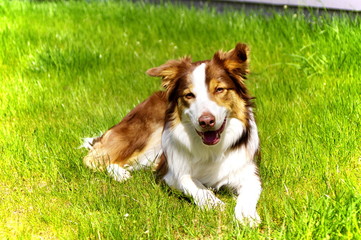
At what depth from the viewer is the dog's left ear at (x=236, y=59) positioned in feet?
12.2

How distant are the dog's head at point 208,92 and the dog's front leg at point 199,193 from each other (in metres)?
0.35

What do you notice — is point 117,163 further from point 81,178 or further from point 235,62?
point 235,62

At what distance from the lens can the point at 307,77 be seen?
5.52 metres

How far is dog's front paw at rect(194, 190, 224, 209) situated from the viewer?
3.41m

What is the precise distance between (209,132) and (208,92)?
0.27m

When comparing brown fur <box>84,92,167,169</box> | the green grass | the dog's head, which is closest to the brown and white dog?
the dog's head

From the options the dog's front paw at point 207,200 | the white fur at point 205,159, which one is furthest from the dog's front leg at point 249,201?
the dog's front paw at point 207,200

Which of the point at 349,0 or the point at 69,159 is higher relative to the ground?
the point at 349,0

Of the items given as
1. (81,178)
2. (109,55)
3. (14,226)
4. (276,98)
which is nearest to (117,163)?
(81,178)

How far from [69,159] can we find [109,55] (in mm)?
2936

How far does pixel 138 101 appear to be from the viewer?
5629mm

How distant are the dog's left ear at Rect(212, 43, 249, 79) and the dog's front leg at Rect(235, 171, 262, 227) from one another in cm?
74

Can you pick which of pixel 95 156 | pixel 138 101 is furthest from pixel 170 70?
pixel 138 101

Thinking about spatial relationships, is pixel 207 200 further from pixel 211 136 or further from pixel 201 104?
pixel 201 104
